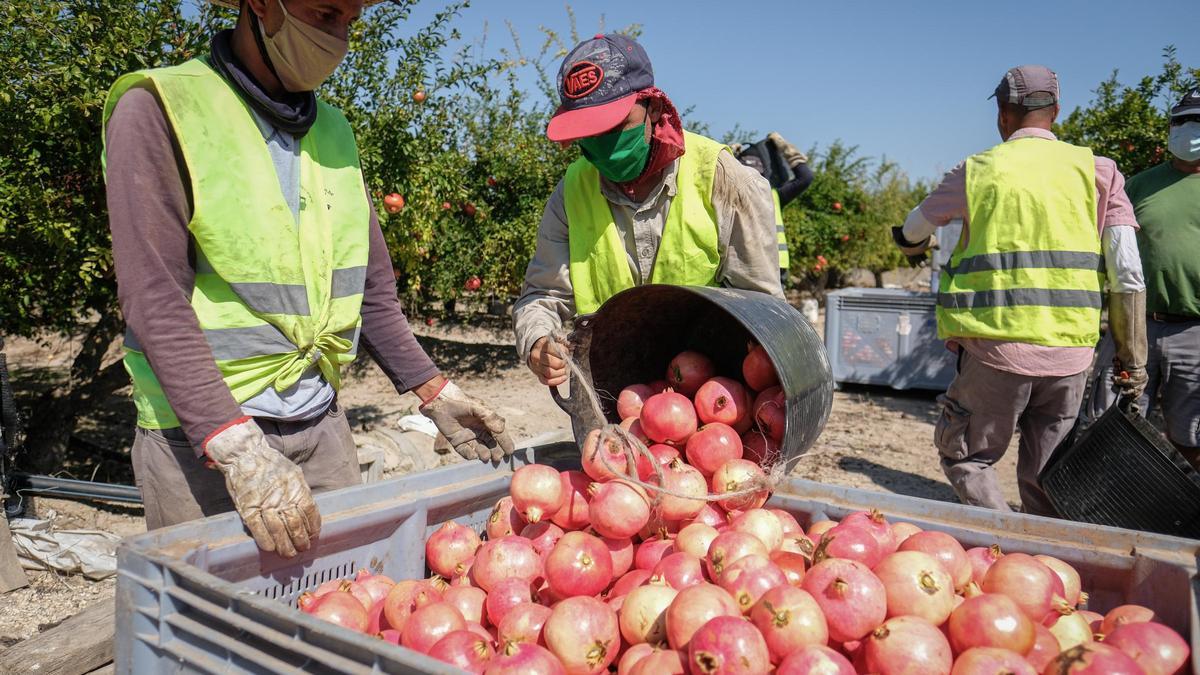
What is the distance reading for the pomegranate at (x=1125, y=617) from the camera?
1.55 metres

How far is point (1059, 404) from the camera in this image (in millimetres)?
3480

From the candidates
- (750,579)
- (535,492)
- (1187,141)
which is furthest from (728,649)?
(1187,141)

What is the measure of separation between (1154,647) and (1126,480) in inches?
58.5

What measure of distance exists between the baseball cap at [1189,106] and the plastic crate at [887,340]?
3.66 m

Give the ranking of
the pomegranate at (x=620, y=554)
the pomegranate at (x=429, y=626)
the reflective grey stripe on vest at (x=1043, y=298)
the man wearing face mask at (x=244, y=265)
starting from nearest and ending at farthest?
the pomegranate at (x=429, y=626) < the man wearing face mask at (x=244, y=265) < the pomegranate at (x=620, y=554) < the reflective grey stripe on vest at (x=1043, y=298)

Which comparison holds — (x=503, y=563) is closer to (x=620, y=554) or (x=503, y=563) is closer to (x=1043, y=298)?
(x=620, y=554)

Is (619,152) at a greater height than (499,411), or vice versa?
(619,152)

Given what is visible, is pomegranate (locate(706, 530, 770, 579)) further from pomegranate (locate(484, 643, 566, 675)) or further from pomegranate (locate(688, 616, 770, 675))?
pomegranate (locate(484, 643, 566, 675))

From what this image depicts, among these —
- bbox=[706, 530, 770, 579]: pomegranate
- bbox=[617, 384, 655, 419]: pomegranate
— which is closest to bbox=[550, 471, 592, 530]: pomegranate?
bbox=[617, 384, 655, 419]: pomegranate

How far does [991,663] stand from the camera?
1.36m

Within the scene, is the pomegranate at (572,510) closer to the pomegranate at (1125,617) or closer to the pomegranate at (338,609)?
the pomegranate at (338,609)

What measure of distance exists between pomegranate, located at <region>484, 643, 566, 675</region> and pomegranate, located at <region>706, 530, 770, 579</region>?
0.44 meters

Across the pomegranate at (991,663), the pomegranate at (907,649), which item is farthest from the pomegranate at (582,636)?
the pomegranate at (991,663)

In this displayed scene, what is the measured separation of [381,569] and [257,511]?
18.3 inches
